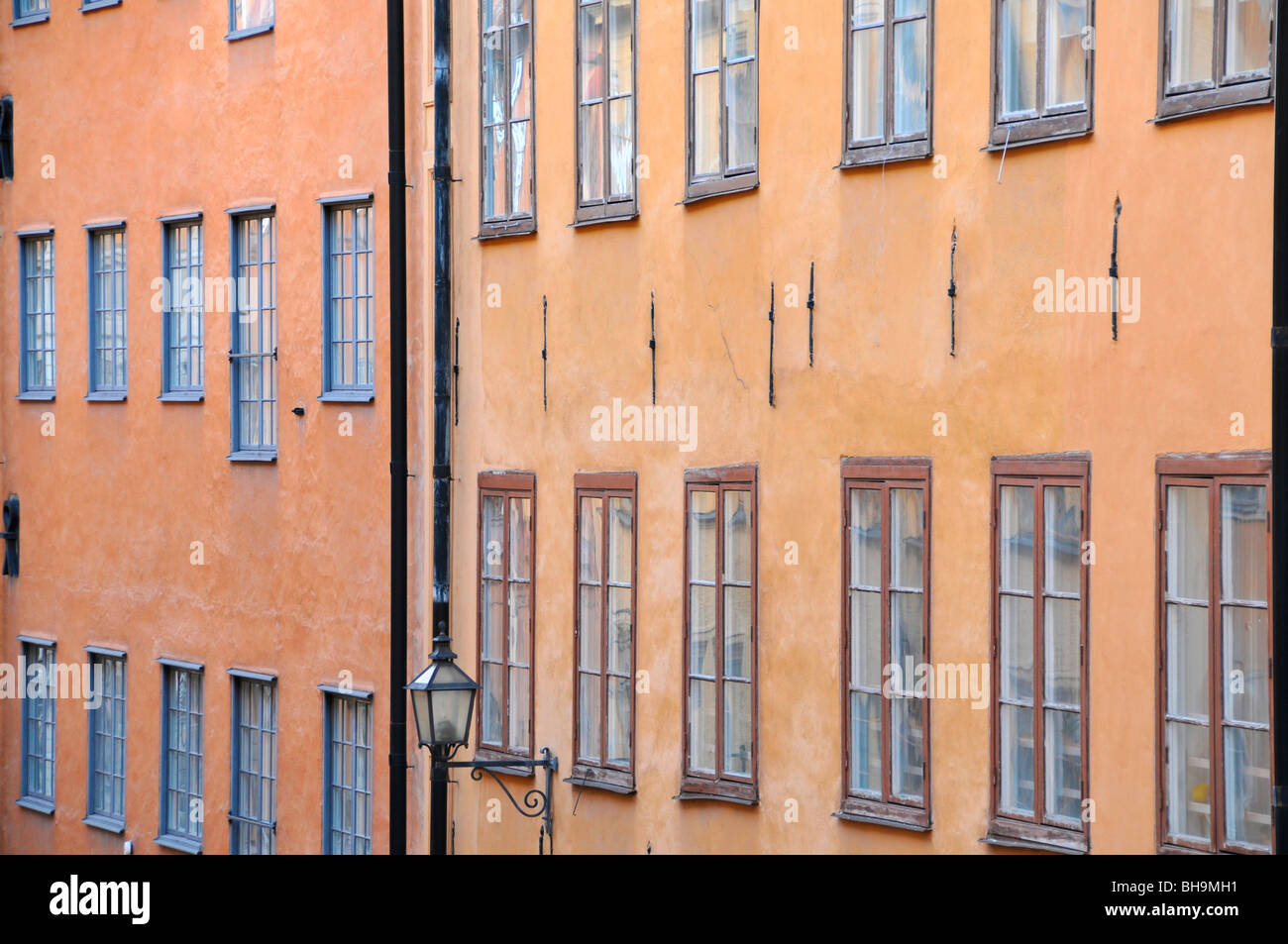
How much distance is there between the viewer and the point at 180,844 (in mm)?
19984

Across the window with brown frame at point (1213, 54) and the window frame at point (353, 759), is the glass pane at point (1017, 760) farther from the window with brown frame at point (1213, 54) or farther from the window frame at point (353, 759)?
the window frame at point (353, 759)

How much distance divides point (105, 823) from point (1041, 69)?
44.6 ft

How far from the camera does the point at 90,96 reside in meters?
21.4

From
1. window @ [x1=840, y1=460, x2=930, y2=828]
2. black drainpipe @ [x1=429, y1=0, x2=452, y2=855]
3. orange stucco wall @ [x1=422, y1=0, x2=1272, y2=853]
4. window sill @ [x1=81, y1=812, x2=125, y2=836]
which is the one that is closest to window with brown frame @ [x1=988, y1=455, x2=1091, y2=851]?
orange stucco wall @ [x1=422, y1=0, x2=1272, y2=853]

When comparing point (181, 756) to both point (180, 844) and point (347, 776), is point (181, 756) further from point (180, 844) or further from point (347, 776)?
point (347, 776)

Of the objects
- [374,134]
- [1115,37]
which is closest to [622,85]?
[374,134]

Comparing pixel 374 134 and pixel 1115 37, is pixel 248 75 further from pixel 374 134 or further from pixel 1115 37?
pixel 1115 37

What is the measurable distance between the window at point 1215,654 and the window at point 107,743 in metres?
13.1

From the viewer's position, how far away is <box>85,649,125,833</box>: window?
21203 millimetres

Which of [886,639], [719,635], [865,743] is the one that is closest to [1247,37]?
[886,639]

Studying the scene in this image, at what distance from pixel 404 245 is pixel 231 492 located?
441cm

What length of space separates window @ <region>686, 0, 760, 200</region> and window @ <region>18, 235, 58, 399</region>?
33.8 ft

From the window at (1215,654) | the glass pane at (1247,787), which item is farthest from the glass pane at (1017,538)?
→ the glass pane at (1247,787)

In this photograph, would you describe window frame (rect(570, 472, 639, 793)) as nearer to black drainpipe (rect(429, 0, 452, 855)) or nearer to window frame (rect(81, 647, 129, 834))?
black drainpipe (rect(429, 0, 452, 855))
